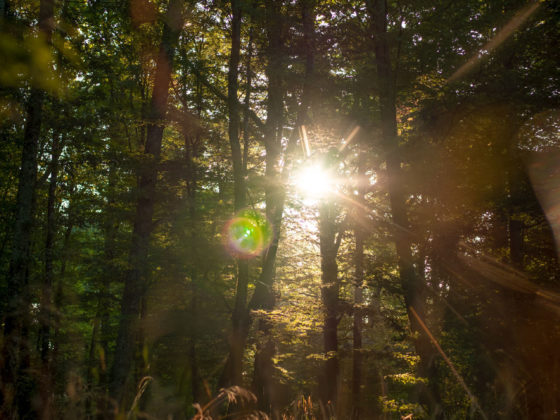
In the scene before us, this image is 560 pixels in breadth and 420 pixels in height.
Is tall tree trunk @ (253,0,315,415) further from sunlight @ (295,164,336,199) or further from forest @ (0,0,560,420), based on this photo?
sunlight @ (295,164,336,199)

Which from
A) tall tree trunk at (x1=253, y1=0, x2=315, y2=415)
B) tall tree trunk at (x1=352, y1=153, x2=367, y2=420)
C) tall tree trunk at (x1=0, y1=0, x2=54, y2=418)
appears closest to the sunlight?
tall tree trunk at (x1=253, y1=0, x2=315, y2=415)

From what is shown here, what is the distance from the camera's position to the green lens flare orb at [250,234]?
12.4 meters

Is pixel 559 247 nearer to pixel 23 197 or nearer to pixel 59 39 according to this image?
pixel 23 197

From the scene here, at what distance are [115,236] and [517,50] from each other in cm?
1496

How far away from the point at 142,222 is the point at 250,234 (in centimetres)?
355

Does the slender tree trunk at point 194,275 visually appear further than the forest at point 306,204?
Yes

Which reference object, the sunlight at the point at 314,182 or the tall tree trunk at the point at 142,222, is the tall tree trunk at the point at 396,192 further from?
the tall tree trunk at the point at 142,222

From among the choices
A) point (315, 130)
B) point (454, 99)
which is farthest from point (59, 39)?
point (454, 99)

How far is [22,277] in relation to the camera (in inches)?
322

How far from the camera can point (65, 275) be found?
55.6 ft

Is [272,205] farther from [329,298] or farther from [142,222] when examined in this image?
[142,222]

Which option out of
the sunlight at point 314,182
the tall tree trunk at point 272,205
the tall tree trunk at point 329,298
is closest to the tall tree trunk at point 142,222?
the tall tree trunk at point 272,205

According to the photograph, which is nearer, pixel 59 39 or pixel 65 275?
pixel 59 39

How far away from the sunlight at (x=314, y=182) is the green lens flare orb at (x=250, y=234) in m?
1.85
